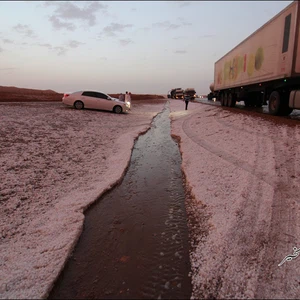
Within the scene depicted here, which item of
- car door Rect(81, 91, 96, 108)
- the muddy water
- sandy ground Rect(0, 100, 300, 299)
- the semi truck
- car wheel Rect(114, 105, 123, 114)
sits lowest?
the muddy water

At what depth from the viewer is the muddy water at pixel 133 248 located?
2.63 m

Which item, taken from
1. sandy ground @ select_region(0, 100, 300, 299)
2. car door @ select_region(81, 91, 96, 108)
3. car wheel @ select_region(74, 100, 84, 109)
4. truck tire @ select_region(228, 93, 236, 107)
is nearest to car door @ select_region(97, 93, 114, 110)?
car door @ select_region(81, 91, 96, 108)

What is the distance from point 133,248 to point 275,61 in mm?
11302

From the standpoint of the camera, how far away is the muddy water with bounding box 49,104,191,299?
2633 millimetres

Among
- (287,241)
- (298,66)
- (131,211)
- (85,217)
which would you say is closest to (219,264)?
(287,241)

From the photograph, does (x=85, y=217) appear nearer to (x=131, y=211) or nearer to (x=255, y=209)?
(x=131, y=211)

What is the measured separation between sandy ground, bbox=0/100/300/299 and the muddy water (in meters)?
0.16

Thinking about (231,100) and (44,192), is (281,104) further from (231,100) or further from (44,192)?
(44,192)

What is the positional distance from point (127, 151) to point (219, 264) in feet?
20.0

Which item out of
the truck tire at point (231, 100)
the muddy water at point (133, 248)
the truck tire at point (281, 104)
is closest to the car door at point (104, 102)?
the truck tire at point (231, 100)

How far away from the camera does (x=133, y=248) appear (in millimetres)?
3338

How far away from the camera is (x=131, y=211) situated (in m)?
4.43

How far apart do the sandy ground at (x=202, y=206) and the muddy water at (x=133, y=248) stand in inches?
6.4

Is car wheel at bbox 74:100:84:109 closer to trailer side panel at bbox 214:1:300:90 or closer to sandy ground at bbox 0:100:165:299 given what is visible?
sandy ground at bbox 0:100:165:299
